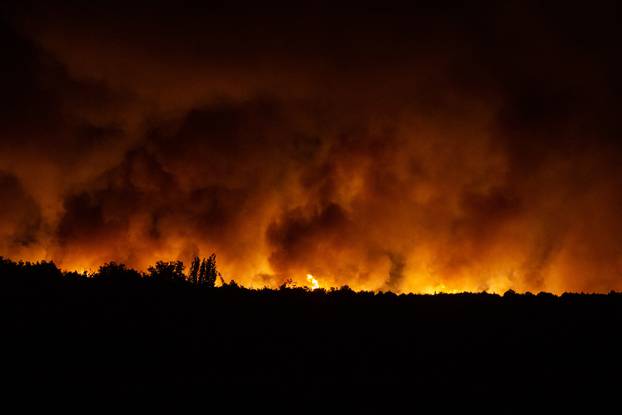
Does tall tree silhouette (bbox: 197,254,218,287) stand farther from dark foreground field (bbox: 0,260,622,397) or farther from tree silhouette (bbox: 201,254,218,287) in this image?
dark foreground field (bbox: 0,260,622,397)

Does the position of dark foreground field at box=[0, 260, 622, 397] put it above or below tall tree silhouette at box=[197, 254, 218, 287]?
below

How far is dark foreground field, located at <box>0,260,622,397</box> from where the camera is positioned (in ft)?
39.6

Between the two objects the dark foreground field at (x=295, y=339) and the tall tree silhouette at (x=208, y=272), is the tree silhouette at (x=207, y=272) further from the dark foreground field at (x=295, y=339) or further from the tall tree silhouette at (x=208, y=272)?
the dark foreground field at (x=295, y=339)

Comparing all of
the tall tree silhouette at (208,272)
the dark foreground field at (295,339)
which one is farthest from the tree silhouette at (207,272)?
the dark foreground field at (295,339)

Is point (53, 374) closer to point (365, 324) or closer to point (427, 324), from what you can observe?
point (365, 324)

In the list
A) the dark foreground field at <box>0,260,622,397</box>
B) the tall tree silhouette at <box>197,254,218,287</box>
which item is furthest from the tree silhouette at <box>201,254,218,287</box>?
the dark foreground field at <box>0,260,622,397</box>

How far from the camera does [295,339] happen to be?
44.8 ft

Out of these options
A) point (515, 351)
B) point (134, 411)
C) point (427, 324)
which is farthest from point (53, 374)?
point (515, 351)

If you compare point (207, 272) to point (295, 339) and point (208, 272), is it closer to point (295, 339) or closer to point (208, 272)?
point (208, 272)

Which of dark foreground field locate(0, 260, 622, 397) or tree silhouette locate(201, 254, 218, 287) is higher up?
tree silhouette locate(201, 254, 218, 287)

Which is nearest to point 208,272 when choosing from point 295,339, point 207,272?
point 207,272

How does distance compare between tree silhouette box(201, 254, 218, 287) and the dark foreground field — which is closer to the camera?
the dark foreground field

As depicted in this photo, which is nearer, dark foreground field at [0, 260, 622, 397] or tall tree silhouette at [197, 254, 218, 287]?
dark foreground field at [0, 260, 622, 397]

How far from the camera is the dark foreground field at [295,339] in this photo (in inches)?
475
